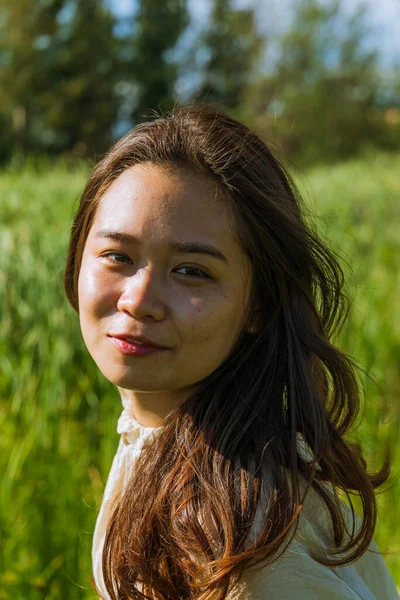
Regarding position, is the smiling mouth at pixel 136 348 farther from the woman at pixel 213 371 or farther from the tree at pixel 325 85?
the tree at pixel 325 85

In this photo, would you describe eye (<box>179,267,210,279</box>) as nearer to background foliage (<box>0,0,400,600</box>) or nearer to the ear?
the ear

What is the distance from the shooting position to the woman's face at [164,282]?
50.1 inches

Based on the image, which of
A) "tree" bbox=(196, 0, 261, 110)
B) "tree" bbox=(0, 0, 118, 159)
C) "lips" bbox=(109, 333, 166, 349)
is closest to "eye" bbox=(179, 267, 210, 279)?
"lips" bbox=(109, 333, 166, 349)

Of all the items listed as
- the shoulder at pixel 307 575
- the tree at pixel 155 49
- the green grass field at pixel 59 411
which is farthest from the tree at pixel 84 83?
the shoulder at pixel 307 575

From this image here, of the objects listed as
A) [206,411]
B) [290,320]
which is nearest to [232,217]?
[290,320]

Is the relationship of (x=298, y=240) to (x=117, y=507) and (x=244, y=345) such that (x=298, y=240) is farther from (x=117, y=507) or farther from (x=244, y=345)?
(x=117, y=507)

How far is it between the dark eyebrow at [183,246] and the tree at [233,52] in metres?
33.0

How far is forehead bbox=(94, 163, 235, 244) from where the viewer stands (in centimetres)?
128

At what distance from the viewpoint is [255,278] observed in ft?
4.63

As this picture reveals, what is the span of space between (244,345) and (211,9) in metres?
37.1

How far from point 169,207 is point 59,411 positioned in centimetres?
221

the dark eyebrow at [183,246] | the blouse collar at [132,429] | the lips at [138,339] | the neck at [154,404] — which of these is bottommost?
the blouse collar at [132,429]

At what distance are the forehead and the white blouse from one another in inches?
15.0

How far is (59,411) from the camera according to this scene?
3.34m
